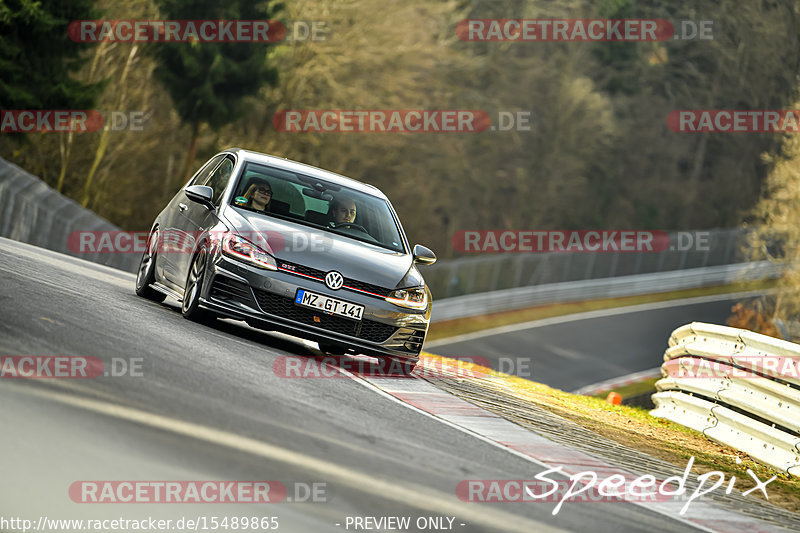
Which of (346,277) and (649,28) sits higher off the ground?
(649,28)

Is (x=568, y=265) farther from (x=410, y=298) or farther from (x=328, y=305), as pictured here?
(x=328, y=305)

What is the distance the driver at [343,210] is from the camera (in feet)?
34.8

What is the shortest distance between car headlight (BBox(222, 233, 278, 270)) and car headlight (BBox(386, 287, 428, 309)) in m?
1.12

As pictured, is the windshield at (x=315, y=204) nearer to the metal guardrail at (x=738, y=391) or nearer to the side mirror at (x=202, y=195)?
the side mirror at (x=202, y=195)

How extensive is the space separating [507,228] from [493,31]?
11.5 metres

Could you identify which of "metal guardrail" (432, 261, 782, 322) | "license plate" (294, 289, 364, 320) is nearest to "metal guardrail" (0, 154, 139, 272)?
"license plate" (294, 289, 364, 320)

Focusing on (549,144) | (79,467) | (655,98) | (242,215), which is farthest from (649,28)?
(79,467)

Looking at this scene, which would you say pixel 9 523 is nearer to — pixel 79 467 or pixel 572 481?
pixel 79 467

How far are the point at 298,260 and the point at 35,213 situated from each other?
1307cm

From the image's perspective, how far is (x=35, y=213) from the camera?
815 inches

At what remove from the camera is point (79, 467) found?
4891 millimetres

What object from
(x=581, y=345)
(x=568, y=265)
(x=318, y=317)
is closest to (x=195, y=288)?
(x=318, y=317)

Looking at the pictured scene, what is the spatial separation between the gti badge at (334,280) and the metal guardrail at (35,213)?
12380 mm

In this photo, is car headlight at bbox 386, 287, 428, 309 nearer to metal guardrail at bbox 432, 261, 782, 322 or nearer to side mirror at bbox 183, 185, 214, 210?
side mirror at bbox 183, 185, 214, 210
